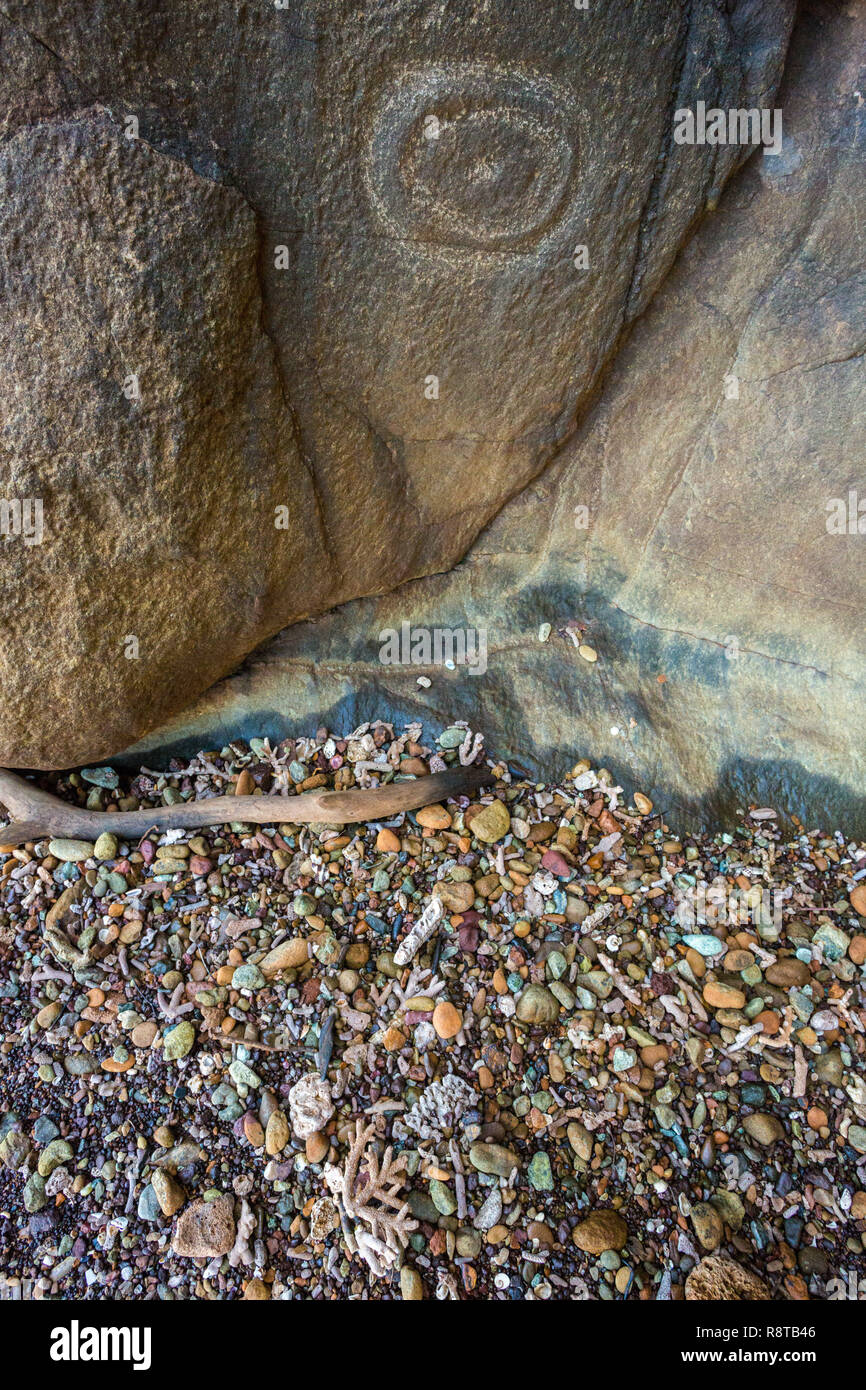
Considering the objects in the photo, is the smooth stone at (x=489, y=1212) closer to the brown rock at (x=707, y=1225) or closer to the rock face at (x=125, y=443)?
the brown rock at (x=707, y=1225)

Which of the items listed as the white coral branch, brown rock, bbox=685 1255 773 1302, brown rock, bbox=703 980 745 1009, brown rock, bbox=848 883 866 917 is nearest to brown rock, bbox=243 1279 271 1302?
the white coral branch

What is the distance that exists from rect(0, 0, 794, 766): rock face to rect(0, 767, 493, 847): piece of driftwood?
40cm

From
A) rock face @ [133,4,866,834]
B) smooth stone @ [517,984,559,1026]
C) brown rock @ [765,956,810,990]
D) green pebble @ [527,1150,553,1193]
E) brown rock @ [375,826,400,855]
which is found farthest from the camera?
brown rock @ [375,826,400,855]

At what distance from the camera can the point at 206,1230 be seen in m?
2.11

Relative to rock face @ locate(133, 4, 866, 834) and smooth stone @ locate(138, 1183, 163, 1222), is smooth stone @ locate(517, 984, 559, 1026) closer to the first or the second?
rock face @ locate(133, 4, 866, 834)

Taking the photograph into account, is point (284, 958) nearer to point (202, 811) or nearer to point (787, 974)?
point (202, 811)

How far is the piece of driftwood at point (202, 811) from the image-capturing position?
9.55ft

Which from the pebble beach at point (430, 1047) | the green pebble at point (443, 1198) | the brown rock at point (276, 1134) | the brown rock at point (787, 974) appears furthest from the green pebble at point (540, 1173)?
the brown rock at point (787, 974)

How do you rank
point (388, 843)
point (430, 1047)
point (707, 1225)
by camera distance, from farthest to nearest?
point (388, 843) < point (430, 1047) < point (707, 1225)

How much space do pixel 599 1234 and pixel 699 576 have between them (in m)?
2.22

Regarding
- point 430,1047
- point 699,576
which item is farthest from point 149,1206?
point 699,576

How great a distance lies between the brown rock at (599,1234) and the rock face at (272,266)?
2.06 m

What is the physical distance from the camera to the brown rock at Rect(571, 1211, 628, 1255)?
2.05m

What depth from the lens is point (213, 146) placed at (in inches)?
73.8
